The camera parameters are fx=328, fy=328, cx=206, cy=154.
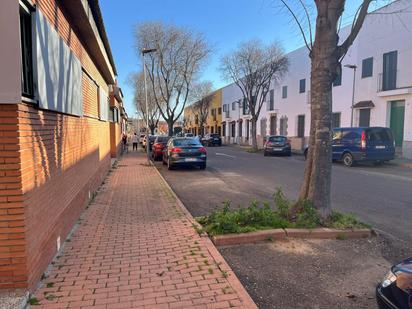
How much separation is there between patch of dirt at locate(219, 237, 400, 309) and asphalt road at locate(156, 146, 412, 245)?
1.18m

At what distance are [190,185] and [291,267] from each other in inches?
270

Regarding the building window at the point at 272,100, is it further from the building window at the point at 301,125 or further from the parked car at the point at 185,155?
the parked car at the point at 185,155

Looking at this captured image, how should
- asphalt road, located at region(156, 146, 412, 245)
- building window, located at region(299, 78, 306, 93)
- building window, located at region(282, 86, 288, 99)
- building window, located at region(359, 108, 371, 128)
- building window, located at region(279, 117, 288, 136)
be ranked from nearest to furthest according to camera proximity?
1. asphalt road, located at region(156, 146, 412, 245)
2. building window, located at region(359, 108, 371, 128)
3. building window, located at region(299, 78, 306, 93)
4. building window, located at region(282, 86, 288, 99)
5. building window, located at region(279, 117, 288, 136)

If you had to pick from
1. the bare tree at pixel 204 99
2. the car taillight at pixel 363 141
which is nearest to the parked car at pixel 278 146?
the car taillight at pixel 363 141

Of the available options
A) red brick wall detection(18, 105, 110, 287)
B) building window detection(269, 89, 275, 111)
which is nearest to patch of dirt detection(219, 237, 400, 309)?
red brick wall detection(18, 105, 110, 287)

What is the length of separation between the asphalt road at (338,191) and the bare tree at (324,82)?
1363 mm

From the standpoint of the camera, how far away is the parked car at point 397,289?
242 centimetres

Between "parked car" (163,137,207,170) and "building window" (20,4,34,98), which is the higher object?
"building window" (20,4,34,98)

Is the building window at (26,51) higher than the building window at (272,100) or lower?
lower

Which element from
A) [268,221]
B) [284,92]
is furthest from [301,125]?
[268,221]

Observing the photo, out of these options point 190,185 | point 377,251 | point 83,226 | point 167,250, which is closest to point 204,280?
point 167,250

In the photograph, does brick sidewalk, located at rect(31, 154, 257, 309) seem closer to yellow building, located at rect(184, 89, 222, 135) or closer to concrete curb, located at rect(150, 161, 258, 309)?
concrete curb, located at rect(150, 161, 258, 309)

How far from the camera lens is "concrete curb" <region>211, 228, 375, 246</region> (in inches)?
193

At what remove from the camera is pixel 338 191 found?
963 centimetres
